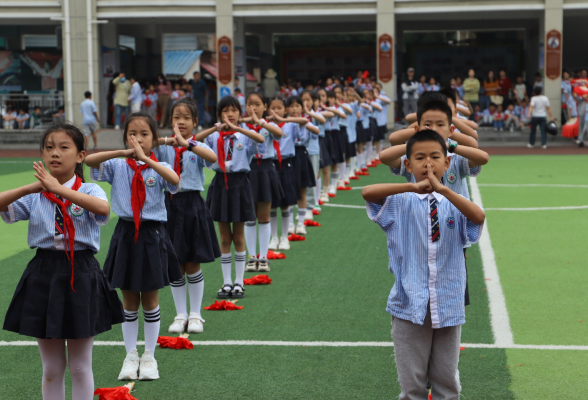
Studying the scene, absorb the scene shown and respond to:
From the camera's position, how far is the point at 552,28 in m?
23.8

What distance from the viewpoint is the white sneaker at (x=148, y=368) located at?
493 cm

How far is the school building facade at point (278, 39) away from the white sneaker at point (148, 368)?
2048 cm

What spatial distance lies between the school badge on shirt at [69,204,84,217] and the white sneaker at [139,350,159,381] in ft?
4.68

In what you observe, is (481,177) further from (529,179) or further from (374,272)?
(374,272)

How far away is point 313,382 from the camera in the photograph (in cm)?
486

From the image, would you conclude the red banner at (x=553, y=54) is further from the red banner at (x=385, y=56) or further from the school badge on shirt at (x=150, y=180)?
the school badge on shirt at (x=150, y=180)

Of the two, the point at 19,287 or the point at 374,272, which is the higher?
the point at 19,287

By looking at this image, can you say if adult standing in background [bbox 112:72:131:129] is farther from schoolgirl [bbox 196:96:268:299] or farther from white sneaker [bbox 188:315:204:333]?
white sneaker [bbox 188:315:204:333]

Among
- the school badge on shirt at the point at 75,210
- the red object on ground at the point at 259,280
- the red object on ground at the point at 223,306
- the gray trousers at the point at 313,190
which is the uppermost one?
the school badge on shirt at the point at 75,210

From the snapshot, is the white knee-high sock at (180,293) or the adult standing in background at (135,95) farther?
the adult standing in background at (135,95)

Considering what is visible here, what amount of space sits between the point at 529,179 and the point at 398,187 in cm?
1240

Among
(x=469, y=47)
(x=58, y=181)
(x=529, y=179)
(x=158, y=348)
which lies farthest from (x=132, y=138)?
(x=469, y=47)

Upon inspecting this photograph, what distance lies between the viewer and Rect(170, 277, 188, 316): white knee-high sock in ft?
19.1

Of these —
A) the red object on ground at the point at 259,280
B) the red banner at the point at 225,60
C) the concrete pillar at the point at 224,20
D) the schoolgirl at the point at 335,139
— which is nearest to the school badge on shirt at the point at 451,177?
the red object on ground at the point at 259,280
